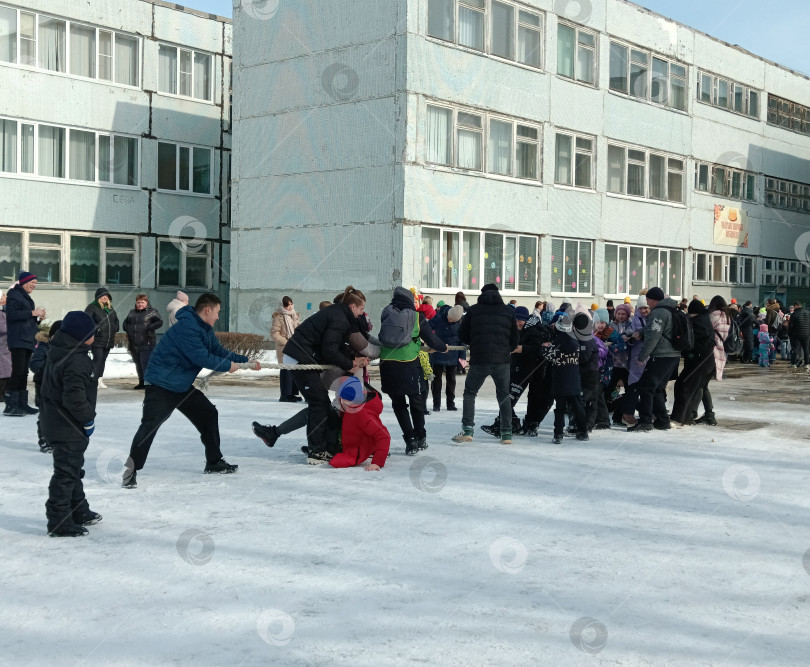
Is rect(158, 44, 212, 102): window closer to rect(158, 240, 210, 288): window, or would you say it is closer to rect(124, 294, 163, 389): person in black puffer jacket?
rect(158, 240, 210, 288): window

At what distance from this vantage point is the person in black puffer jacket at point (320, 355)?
9492 millimetres

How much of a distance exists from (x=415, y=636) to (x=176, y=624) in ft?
3.83

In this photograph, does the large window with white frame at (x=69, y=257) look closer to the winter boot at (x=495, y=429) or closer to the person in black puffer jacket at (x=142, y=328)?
the person in black puffer jacket at (x=142, y=328)

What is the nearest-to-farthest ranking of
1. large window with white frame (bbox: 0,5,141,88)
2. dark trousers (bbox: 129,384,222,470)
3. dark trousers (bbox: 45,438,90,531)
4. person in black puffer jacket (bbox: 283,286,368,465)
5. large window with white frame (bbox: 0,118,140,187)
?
dark trousers (bbox: 45,438,90,531)
dark trousers (bbox: 129,384,222,470)
person in black puffer jacket (bbox: 283,286,368,465)
large window with white frame (bbox: 0,5,141,88)
large window with white frame (bbox: 0,118,140,187)

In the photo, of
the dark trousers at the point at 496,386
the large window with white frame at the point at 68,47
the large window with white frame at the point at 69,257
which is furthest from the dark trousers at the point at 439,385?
the large window with white frame at the point at 68,47

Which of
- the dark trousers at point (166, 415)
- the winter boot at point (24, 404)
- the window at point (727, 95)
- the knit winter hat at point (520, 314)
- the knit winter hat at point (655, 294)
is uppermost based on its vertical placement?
the window at point (727, 95)

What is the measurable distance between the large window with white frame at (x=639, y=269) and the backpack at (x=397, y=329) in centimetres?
2134

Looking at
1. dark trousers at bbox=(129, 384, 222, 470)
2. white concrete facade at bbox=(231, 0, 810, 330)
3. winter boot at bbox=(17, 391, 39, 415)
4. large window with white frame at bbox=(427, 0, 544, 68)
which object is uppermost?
large window with white frame at bbox=(427, 0, 544, 68)

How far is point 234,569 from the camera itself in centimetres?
570

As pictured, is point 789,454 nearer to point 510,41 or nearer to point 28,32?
point 510,41

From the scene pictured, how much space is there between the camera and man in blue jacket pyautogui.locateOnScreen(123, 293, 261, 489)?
27.5 ft

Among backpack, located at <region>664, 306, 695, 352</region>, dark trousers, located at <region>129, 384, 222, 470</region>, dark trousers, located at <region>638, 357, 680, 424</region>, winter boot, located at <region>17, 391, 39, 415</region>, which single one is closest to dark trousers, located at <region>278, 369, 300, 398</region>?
winter boot, located at <region>17, 391, 39, 415</region>

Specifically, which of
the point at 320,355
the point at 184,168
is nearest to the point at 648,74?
the point at 184,168

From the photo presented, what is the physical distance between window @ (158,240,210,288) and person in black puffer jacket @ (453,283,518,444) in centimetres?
2155
